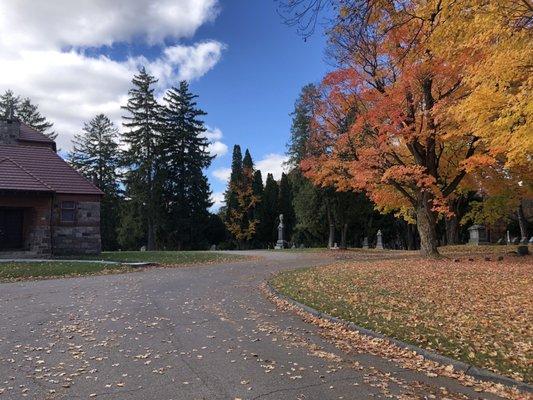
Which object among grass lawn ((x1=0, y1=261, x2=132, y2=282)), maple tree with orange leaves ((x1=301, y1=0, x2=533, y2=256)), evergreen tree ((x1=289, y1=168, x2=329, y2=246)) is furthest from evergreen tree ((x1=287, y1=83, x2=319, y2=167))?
grass lawn ((x1=0, y1=261, x2=132, y2=282))

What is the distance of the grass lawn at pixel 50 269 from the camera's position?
17344mm

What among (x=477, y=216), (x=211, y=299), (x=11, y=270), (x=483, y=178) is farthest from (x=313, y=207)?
(x=211, y=299)

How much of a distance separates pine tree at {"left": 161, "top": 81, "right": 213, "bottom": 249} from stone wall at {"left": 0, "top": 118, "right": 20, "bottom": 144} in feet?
58.7

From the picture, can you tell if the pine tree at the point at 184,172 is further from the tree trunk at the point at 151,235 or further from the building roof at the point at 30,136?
the building roof at the point at 30,136

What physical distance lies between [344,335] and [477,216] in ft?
77.9

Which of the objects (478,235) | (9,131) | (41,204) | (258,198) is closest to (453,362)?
(41,204)

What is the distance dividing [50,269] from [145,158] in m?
30.4

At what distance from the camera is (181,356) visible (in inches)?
259

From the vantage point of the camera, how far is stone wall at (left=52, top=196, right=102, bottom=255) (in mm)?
26391

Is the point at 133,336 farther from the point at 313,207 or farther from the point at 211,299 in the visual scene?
the point at 313,207

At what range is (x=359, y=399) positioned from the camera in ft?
16.3

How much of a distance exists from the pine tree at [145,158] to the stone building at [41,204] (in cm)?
1660

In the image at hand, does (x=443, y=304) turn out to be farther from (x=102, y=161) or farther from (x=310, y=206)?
(x=102, y=161)

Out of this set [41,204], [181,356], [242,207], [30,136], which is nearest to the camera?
[181,356]
